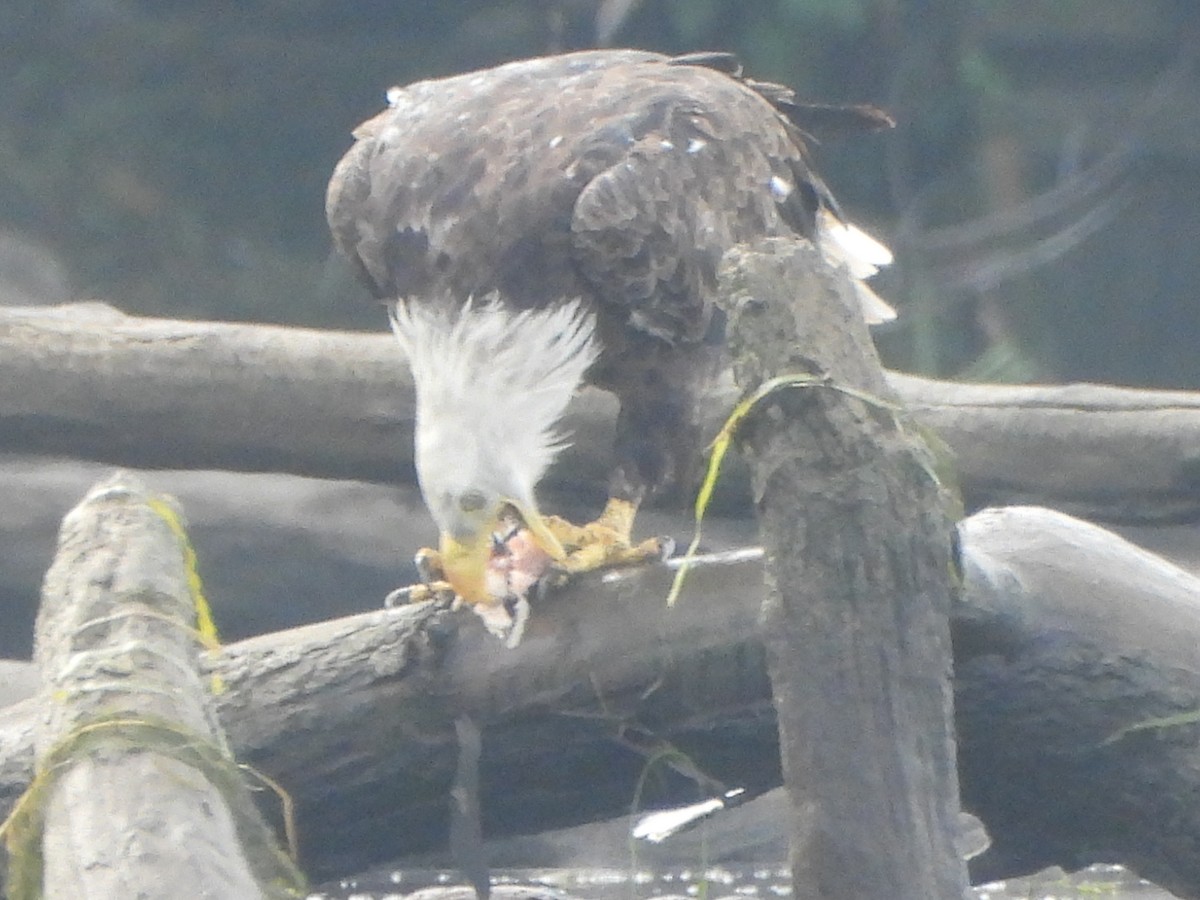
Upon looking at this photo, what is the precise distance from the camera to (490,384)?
8.88 feet

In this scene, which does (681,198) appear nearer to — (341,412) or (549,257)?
(549,257)

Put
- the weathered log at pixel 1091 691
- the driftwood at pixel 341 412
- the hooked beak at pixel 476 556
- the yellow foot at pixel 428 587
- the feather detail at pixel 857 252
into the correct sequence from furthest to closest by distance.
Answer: the driftwood at pixel 341 412 < the feather detail at pixel 857 252 < the yellow foot at pixel 428 587 < the hooked beak at pixel 476 556 < the weathered log at pixel 1091 691

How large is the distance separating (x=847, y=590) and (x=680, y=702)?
0.78m

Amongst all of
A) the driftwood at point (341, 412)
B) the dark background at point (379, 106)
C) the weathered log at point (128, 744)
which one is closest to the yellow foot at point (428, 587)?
the weathered log at point (128, 744)

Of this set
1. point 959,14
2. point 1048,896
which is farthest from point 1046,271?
point 1048,896

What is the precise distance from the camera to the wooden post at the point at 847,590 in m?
1.73

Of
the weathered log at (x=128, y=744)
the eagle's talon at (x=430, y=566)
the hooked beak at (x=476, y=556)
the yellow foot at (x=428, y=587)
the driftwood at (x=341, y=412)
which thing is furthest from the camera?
the driftwood at (x=341, y=412)

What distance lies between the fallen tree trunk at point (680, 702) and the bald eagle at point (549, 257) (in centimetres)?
18

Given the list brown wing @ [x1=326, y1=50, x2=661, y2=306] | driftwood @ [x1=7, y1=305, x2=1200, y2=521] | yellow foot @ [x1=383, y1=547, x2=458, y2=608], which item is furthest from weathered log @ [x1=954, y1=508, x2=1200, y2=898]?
driftwood @ [x1=7, y1=305, x2=1200, y2=521]

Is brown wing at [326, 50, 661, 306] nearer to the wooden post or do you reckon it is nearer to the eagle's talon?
the eagle's talon

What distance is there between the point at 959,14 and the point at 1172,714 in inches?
230

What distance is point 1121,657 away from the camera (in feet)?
8.02

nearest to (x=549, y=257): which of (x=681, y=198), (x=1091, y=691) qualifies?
(x=681, y=198)

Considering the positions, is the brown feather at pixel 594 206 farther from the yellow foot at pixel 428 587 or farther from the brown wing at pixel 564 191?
the yellow foot at pixel 428 587
